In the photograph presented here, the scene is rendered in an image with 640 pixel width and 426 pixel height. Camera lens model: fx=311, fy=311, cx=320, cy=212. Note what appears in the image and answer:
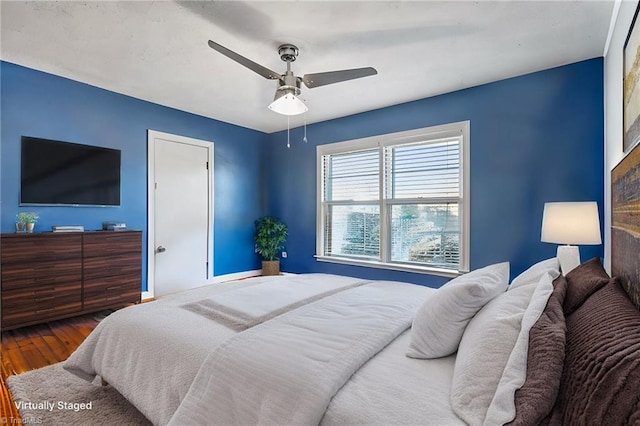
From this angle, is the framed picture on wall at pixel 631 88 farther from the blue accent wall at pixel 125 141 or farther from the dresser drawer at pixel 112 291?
the dresser drawer at pixel 112 291

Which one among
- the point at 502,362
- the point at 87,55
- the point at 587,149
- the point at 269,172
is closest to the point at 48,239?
the point at 87,55

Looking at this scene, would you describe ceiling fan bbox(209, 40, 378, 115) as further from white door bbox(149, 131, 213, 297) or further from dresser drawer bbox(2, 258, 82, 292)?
dresser drawer bbox(2, 258, 82, 292)

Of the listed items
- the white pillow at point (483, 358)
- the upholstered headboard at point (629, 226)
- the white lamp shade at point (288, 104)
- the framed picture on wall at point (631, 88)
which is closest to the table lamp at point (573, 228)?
the framed picture on wall at point (631, 88)

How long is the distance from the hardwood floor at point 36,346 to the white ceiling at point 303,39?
255 centimetres

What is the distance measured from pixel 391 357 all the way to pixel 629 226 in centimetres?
115

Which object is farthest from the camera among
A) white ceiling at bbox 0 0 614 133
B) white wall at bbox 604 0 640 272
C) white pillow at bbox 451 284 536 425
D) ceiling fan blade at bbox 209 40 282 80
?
white ceiling at bbox 0 0 614 133

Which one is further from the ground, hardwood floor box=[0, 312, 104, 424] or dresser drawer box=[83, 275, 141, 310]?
dresser drawer box=[83, 275, 141, 310]

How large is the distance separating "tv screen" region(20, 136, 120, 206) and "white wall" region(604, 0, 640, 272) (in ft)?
15.0

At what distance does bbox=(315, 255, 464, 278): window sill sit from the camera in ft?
11.8

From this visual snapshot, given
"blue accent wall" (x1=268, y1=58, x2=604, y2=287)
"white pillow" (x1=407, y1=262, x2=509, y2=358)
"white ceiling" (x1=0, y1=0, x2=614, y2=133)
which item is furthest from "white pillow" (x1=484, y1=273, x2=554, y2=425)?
"blue accent wall" (x1=268, y1=58, x2=604, y2=287)

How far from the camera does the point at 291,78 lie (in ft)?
8.13

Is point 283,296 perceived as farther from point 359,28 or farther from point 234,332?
point 359,28

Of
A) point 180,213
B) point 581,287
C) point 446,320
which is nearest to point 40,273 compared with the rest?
point 180,213

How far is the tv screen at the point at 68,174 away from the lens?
308 centimetres
